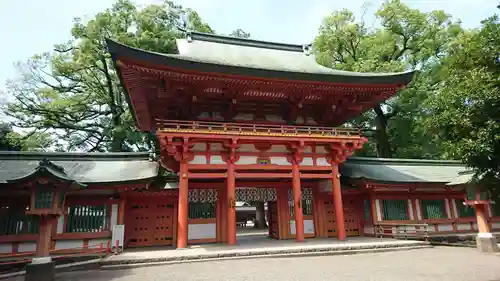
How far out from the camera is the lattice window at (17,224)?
12.3m

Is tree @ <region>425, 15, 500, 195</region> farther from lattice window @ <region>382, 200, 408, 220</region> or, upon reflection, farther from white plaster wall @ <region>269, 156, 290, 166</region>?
lattice window @ <region>382, 200, 408, 220</region>

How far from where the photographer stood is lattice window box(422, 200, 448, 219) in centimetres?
1736

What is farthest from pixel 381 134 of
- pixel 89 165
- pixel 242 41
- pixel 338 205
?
pixel 89 165

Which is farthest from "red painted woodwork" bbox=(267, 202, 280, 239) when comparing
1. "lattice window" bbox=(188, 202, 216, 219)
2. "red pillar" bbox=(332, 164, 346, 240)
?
"lattice window" bbox=(188, 202, 216, 219)

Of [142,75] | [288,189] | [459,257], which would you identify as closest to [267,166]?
[288,189]

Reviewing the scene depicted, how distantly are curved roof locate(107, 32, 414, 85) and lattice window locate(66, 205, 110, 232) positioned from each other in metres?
6.83

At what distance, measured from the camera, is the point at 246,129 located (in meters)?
14.4

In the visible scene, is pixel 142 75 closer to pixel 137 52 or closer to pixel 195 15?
pixel 137 52

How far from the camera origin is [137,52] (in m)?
11.1

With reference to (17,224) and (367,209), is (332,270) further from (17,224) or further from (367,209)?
(17,224)

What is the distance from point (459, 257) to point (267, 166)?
306 inches

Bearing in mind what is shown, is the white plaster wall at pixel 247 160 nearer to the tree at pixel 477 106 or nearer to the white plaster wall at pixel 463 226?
the tree at pixel 477 106

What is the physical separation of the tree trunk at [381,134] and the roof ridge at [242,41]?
14.6m

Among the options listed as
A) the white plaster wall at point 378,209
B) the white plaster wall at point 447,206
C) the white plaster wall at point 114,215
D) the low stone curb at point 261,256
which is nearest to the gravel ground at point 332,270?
the low stone curb at point 261,256
